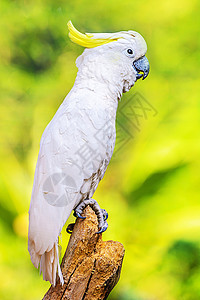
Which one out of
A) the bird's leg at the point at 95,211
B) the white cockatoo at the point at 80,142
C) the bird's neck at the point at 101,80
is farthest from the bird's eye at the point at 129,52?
the bird's leg at the point at 95,211

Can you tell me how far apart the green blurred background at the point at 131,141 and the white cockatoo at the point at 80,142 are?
90 centimetres

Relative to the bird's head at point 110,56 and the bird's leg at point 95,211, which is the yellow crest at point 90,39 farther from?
the bird's leg at point 95,211

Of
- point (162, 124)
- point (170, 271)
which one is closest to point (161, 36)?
point (162, 124)

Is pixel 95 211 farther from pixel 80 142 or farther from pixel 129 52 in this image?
pixel 129 52

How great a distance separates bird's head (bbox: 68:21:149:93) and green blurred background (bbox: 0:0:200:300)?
2.88 ft

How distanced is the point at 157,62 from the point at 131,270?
1.65 metres

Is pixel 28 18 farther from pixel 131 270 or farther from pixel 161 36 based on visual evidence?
pixel 131 270

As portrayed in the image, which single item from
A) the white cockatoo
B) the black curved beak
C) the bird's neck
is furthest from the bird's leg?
the black curved beak

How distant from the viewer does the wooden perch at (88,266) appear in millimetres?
1781

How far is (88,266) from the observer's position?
180 cm

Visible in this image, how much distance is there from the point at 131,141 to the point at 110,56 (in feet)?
3.45

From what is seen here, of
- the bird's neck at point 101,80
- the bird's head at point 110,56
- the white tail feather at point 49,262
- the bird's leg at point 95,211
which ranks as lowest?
the white tail feather at point 49,262

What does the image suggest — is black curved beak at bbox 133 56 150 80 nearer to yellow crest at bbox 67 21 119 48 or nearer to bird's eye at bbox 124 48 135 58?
bird's eye at bbox 124 48 135 58

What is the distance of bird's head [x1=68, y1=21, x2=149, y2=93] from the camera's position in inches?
79.7
